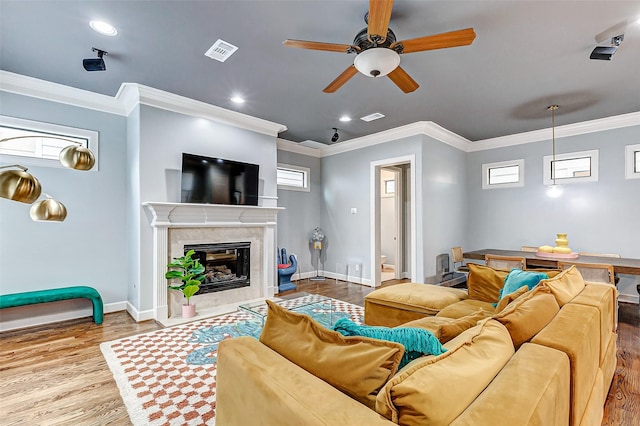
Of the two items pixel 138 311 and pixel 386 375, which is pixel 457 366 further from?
pixel 138 311

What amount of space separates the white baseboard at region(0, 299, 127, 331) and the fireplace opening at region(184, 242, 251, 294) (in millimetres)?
1329

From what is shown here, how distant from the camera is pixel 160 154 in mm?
4012

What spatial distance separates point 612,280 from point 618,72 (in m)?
2.34

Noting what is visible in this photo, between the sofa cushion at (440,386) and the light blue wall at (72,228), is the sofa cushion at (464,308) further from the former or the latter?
the light blue wall at (72,228)

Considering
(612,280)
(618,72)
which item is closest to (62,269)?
(612,280)

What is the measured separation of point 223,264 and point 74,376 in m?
2.29

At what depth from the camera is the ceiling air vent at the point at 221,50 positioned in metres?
2.86

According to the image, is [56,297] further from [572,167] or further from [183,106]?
[572,167]

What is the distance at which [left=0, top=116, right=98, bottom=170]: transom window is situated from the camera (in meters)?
3.53

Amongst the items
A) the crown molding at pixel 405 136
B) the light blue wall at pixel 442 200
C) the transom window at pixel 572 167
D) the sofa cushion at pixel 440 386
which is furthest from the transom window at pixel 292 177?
the sofa cushion at pixel 440 386

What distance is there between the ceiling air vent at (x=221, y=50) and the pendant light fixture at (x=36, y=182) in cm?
154

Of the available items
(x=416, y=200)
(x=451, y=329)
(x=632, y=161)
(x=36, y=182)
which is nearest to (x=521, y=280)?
(x=451, y=329)

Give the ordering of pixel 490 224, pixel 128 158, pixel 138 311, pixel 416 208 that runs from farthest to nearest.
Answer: pixel 490 224
pixel 416 208
pixel 128 158
pixel 138 311

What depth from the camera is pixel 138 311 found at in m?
3.81
